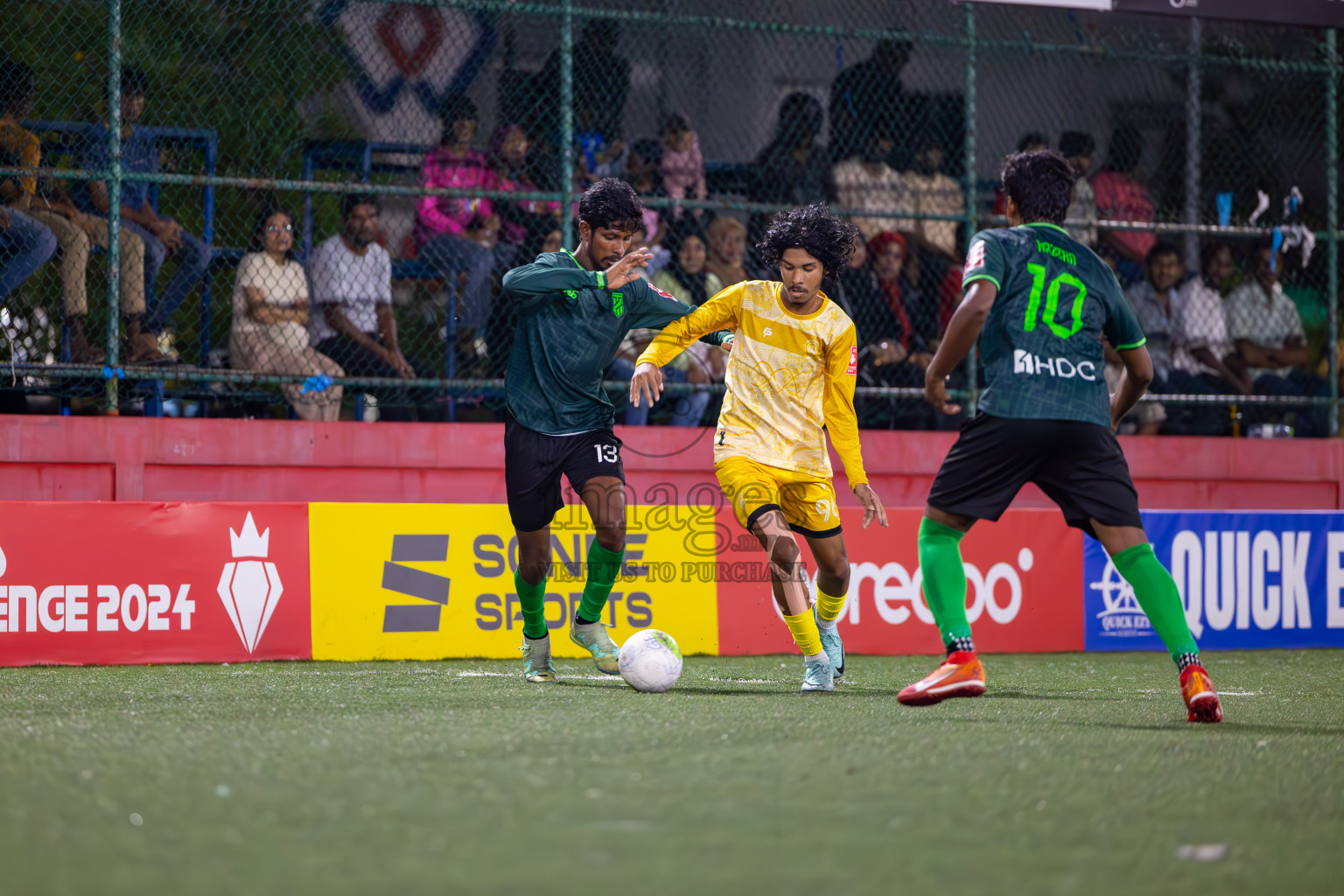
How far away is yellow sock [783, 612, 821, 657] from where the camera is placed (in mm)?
5777

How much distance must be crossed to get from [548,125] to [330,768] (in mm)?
7203

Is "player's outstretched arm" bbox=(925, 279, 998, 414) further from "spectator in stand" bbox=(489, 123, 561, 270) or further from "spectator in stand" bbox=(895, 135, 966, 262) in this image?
"spectator in stand" bbox=(895, 135, 966, 262)

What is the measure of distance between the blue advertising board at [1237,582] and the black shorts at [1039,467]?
425 cm

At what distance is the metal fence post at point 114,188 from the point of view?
8.52 meters

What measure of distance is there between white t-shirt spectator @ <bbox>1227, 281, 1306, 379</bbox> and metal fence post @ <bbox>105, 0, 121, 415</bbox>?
790cm

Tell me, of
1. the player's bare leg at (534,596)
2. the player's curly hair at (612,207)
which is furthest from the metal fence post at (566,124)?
the player's bare leg at (534,596)

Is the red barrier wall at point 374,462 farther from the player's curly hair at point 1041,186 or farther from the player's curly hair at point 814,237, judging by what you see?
the player's curly hair at point 1041,186

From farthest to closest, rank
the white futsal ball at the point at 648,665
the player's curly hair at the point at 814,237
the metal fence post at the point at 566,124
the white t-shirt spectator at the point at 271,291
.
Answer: the metal fence post at the point at 566,124 < the white t-shirt spectator at the point at 271,291 < the player's curly hair at the point at 814,237 < the white futsal ball at the point at 648,665

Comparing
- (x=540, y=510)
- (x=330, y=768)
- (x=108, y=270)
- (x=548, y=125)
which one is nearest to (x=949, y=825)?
(x=330, y=768)

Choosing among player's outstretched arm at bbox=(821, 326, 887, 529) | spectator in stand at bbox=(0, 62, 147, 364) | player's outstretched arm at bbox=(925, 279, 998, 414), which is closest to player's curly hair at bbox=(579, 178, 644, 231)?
player's outstretched arm at bbox=(821, 326, 887, 529)

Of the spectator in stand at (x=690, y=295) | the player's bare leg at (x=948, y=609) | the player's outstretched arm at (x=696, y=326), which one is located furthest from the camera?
the spectator in stand at (x=690, y=295)

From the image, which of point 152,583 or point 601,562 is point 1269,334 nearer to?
point 601,562

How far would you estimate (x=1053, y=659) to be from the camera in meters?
8.07

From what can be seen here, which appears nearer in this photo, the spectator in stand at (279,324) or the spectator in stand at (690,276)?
the spectator in stand at (279,324)
